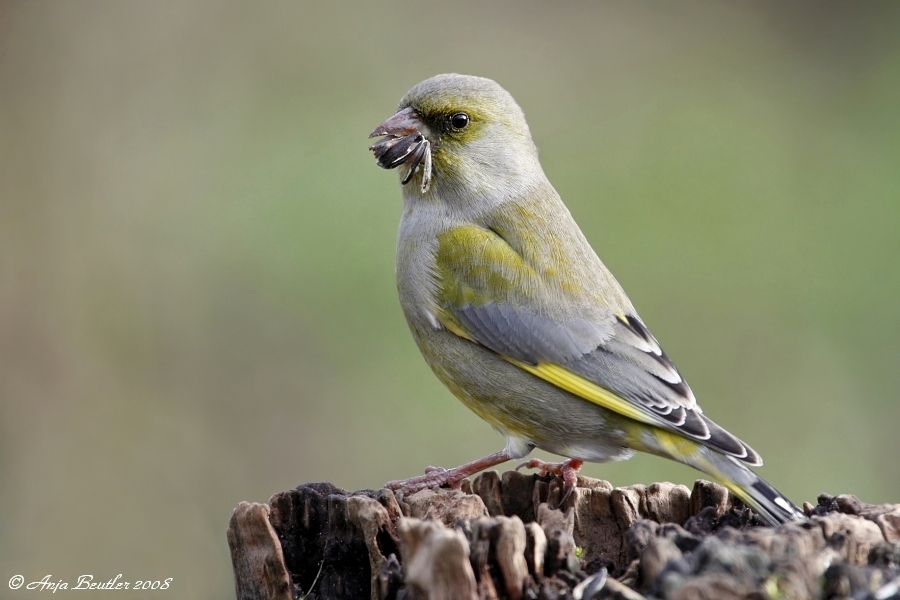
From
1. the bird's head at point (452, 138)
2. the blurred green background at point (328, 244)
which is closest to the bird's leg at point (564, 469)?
the bird's head at point (452, 138)

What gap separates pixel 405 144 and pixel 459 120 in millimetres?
341

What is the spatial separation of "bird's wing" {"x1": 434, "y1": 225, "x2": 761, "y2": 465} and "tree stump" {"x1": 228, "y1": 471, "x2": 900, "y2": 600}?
20.9 inches

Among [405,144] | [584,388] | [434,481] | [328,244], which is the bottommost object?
[434,481]

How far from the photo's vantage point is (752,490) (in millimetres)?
4004

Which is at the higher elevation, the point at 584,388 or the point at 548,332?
the point at 548,332

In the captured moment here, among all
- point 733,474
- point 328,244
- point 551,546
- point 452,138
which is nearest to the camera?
point 551,546

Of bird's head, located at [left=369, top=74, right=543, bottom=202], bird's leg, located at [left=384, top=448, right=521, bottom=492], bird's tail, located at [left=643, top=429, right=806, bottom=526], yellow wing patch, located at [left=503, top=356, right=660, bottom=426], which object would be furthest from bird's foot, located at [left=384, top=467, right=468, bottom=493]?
bird's head, located at [left=369, top=74, right=543, bottom=202]

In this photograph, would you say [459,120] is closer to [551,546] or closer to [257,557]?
[257,557]

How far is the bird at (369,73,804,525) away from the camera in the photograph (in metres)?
4.79

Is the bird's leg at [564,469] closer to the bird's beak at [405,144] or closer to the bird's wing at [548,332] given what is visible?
the bird's wing at [548,332]

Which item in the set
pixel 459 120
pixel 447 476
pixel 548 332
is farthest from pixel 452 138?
pixel 447 476

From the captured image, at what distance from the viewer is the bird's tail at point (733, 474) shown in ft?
12.7

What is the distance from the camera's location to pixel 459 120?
18.0ft

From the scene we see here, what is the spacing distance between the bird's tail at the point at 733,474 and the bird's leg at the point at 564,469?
0.44 metres
